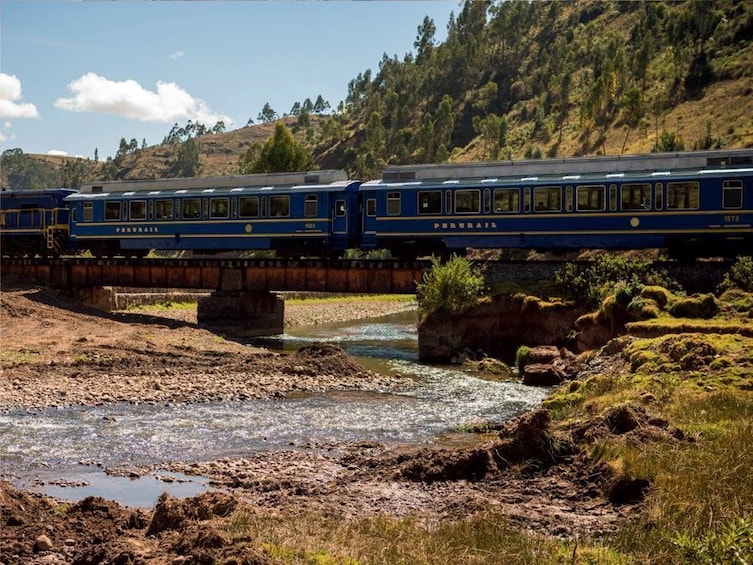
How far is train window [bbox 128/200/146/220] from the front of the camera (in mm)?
40469

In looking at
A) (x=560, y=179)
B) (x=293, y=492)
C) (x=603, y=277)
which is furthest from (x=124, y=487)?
(x=560, y=179)

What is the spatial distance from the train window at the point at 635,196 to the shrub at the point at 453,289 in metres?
5.93

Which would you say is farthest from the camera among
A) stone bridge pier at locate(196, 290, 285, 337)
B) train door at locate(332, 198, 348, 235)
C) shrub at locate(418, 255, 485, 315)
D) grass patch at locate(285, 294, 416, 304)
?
grass patch at locate(285, 294, 416, 304)

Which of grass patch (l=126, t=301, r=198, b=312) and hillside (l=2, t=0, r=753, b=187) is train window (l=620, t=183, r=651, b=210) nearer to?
grass patch (l=126, t=301, r=198, b=312)

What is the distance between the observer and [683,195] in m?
29.2

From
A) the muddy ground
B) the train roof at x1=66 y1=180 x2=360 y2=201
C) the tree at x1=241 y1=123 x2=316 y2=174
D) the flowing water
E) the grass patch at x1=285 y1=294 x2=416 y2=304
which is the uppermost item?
the tree at x1=241 y1=123 x2=316 y2=174

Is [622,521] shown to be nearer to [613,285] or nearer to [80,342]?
[613,285]

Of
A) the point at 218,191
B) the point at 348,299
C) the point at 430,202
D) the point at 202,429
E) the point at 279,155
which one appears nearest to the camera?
the point at 202,429

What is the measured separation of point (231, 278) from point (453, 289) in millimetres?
13056

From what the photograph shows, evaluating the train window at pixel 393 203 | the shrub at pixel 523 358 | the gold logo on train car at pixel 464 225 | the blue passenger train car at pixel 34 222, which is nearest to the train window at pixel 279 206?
the train window at pixel 393 203

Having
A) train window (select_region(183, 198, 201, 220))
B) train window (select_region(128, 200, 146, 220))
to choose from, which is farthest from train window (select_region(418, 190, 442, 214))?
train window (select_region(128, 200, 146, 220))

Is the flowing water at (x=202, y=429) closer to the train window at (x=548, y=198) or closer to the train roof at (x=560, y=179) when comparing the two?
the train window at (x=548, y=198)

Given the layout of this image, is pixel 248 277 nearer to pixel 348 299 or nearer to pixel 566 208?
pixel 566 208

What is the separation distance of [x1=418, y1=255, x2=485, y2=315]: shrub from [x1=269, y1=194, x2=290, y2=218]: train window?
8.77 meters
